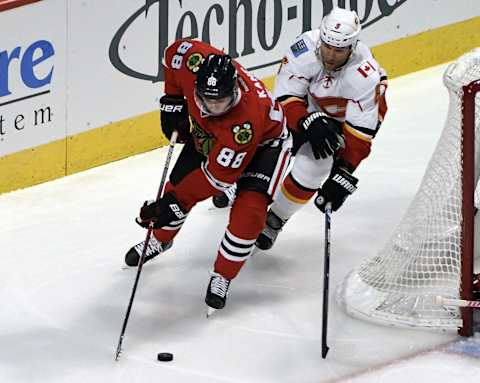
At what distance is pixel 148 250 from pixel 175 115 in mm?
548

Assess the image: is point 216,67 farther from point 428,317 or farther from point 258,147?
point 428,317

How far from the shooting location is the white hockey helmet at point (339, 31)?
5156mm

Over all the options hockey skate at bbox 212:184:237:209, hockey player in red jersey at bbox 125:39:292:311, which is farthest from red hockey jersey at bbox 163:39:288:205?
hockey skate at bbox 212:184:237:209

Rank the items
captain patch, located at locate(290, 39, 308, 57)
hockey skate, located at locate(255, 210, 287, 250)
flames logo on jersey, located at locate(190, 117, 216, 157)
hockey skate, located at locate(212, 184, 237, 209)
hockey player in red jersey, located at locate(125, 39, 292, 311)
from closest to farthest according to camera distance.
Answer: hockey player in red jersey, located at locate(125, 39, 292, 311) → flames logo on jersey, located at locate(190, 117, 216, 157) → captain patch, located at locate(290, 39, 308, 57) → hockey skate, located at locate(255, 210, 287, 250) → hockey skate, located at locate(212, 184, 237, 209)

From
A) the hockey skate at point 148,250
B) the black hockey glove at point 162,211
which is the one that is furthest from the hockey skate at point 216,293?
the hockey skate at point 148,250

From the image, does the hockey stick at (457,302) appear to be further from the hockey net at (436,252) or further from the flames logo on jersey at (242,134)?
the flames logo on jersey at (242,134)

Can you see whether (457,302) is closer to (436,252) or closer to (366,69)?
(436,252)

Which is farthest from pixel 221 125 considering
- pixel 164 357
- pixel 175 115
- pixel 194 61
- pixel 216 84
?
pixel 164 357

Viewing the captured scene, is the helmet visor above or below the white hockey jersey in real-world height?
above

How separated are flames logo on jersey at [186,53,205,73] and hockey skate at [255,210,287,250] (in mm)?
758

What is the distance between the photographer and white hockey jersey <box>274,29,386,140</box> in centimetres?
529

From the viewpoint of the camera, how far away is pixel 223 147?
4.84 meters

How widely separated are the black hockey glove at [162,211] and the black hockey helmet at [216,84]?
1.14 feet

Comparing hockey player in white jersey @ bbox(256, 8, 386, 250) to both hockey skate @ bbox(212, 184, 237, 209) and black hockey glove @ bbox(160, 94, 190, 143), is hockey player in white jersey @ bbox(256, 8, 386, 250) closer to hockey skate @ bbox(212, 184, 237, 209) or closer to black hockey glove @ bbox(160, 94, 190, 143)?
black hockey glove @ bbox(160, 94, 190, 143)
